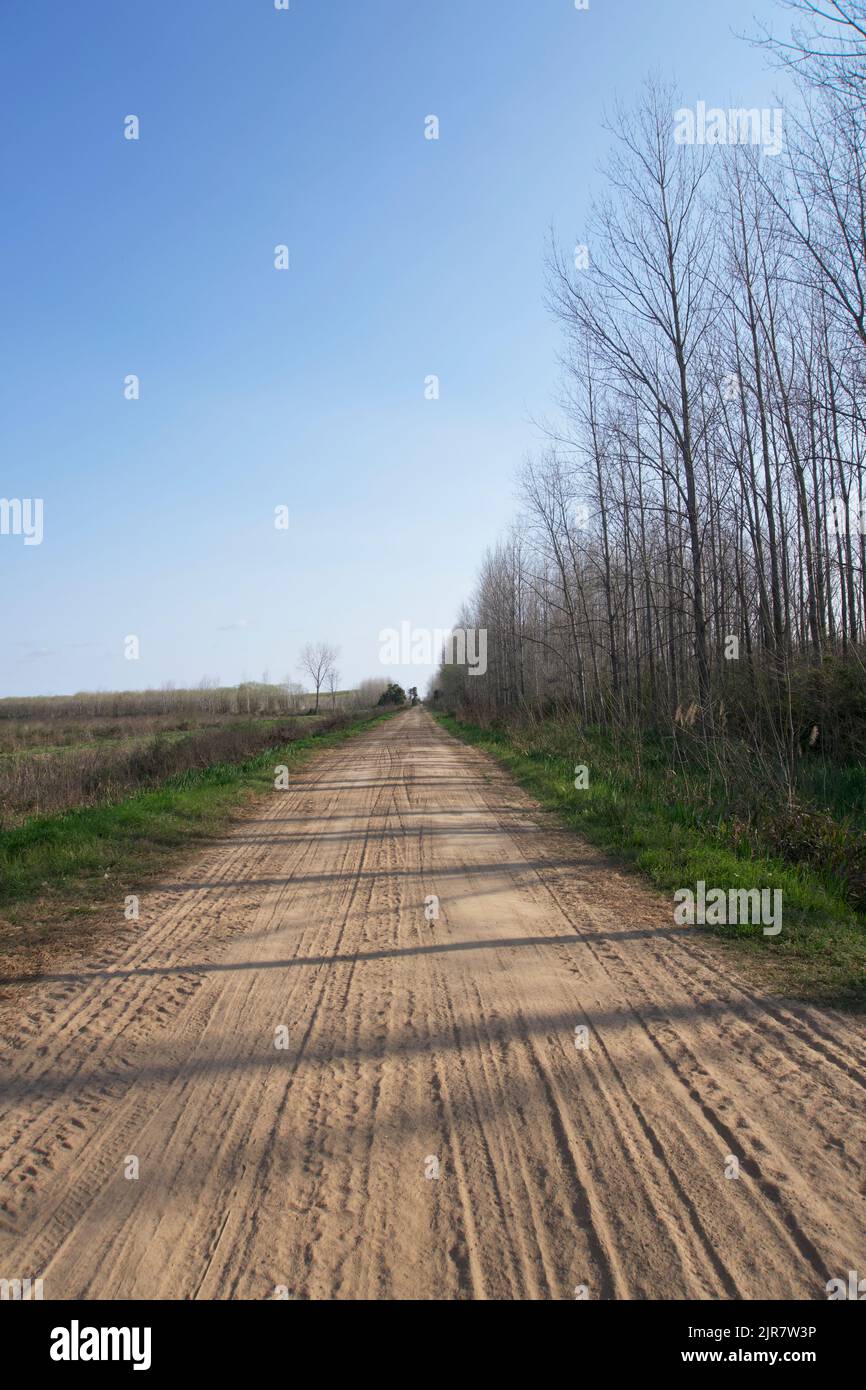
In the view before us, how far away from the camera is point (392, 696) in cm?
11438

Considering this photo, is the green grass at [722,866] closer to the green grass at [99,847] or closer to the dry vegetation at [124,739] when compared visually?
the green grass at [99,847]

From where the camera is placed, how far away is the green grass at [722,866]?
207 inches

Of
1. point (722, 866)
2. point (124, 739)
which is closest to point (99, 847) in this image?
point (722, 866)

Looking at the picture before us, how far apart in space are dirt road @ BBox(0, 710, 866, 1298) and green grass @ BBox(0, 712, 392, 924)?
4.52 feet

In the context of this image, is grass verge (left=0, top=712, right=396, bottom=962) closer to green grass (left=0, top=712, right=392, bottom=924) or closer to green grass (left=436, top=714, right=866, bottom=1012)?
green grass (left=0, top=712, right=392, bottom=924)

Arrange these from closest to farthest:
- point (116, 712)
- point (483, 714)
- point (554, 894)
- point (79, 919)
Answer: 1. point (79, 919)
2. point (554, 894)
3. point (483, 714)
4. point (116, 712)

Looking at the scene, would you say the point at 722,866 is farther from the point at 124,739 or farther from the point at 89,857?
the point at 124,739

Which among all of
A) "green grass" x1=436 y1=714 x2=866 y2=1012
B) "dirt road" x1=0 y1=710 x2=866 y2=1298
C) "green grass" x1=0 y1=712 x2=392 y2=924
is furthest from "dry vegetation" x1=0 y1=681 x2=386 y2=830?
"dirt road" x1=0 y1=710 x2=866 y2=1298

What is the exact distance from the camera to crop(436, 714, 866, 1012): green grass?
5266 mm
